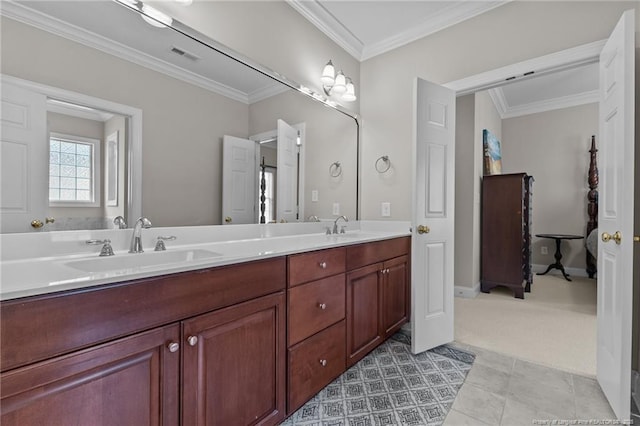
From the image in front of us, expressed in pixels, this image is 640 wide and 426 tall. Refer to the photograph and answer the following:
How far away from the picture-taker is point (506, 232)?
3498 millimetres

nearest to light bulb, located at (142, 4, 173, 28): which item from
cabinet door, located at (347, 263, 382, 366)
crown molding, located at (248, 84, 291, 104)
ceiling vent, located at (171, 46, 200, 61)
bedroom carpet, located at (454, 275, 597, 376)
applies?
ceiling vent, located at (171, 46, 200, 61)

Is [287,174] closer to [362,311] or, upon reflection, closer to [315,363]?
[362,311]

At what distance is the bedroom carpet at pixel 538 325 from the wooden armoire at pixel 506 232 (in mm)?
207

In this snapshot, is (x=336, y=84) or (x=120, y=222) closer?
(x=120, y=222)

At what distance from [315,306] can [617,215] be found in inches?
60.9

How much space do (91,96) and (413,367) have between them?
2.26 meters

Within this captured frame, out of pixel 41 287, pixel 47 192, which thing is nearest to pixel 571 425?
pixel 41 287

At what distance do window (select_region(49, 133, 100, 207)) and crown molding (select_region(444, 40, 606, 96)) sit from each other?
7.98 ft

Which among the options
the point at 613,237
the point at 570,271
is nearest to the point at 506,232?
the point at 570,271

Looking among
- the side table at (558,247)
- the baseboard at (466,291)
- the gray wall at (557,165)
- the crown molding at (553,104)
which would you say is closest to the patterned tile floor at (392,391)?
the baseboard at (466,291)

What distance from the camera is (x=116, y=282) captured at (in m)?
0.80

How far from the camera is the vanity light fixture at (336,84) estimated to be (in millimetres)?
2346

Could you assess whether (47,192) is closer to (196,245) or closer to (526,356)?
(196,245)

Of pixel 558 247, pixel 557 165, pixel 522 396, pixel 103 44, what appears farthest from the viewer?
pixel 557 165
